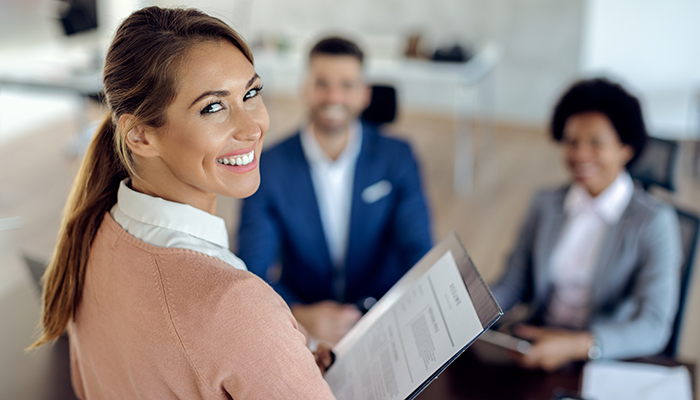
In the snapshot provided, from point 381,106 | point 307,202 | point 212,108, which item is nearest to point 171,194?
point 212,108

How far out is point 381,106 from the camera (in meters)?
3.02

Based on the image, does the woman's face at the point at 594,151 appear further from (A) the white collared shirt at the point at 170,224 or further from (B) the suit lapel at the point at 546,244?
(A) the white collared shirt at the point at 170,224

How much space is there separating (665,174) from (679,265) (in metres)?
0.31

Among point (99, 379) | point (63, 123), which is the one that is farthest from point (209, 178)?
point (63, 123)

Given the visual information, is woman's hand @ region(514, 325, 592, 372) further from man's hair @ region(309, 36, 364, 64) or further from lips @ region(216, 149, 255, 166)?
man's hair @ region(309, 36, 364, 64)

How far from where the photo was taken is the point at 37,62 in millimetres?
4336

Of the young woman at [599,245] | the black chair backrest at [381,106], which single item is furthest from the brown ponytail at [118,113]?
the black chair backrest at [381,106]

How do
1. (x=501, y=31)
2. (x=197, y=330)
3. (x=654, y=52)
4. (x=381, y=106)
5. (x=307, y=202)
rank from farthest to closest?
(x=501, y=31) < (x=654, y=52) < (x=381, y=106) < (x=307, y=202) < (x=197, y=330)

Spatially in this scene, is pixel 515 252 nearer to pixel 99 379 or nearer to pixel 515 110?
pixel 99 379

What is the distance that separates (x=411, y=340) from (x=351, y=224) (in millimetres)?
1267

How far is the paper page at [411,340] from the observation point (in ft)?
2.40

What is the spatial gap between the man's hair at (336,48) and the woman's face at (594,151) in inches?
32.5

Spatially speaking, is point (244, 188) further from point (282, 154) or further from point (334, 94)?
point (334, 94)

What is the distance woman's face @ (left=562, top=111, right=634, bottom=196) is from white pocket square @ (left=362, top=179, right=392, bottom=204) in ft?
2.06
